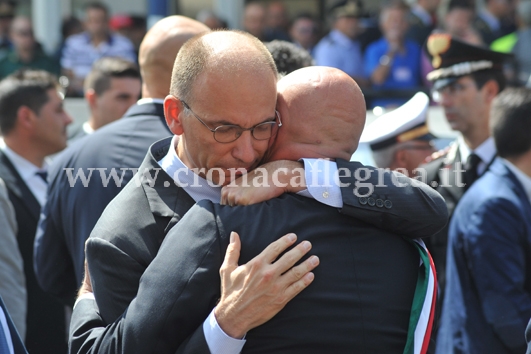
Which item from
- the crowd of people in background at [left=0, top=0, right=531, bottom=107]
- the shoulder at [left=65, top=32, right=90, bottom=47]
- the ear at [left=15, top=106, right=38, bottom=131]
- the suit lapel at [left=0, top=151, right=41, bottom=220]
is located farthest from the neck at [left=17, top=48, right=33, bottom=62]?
the suit lapel at [left=0, top=151, right=41, bottom=220]

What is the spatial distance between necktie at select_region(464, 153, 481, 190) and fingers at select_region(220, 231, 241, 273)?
291 cm

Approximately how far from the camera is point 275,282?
68.3 inches

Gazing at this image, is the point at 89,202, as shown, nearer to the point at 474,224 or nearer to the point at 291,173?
the point at 291,173

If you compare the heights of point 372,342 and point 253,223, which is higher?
point 253,223

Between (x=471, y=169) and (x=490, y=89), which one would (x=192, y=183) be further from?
(x=490, y=89)

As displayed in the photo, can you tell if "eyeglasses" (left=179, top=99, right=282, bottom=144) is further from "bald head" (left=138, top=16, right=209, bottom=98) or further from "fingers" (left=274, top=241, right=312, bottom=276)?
"bald head" (left=138, top=16, right=209, bottom=98)

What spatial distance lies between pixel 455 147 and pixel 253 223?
3182 mm

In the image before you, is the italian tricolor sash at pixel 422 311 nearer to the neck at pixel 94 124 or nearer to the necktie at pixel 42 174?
the necktie at pixel 42 174

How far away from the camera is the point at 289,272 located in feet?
5.71

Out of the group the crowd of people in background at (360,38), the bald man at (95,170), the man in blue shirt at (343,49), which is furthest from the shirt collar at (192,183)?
the man in blue shirt at (343,49)

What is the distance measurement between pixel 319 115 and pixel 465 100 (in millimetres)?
3259

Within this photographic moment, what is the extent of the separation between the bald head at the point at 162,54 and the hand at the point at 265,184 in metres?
1.58

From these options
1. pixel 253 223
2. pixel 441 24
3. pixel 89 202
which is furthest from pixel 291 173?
pixel 441 24

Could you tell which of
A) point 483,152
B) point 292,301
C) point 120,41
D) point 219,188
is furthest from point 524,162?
point 120,41
